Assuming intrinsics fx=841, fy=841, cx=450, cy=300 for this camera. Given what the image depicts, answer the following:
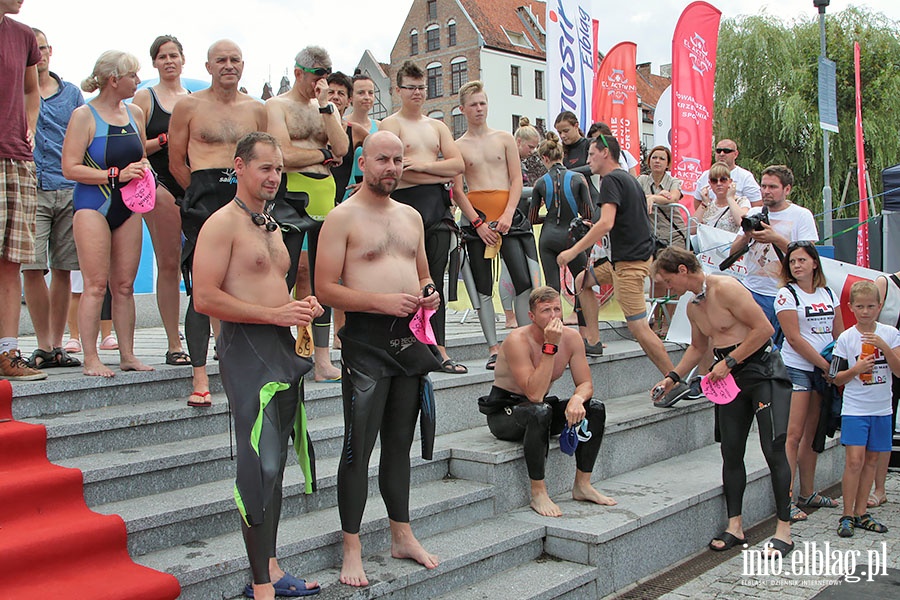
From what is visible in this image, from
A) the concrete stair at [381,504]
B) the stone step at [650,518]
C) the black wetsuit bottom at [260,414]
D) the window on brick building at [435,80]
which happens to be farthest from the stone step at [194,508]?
the window on brick building at [435,80]

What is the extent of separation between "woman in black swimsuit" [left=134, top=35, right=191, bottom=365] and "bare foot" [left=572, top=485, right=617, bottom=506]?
2709 mm

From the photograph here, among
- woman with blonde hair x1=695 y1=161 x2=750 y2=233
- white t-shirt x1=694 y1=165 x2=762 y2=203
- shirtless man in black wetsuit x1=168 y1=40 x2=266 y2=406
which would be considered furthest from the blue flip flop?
white t-shirt x1=694 y1=165 x2=762 y2=203

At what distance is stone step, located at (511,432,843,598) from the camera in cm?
490

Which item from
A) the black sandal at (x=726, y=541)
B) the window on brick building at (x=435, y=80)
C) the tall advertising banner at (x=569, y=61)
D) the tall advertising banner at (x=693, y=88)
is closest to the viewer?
the black sandal at (x=726, y=541)

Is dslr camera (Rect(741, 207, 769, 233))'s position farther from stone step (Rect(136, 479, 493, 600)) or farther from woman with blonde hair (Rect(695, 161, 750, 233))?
stone step (Rect(136, 479, 493, 600))

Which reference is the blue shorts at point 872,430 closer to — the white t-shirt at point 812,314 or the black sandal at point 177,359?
the white t-shirt at point 812,314

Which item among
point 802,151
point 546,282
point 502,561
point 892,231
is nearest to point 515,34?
point 802,151

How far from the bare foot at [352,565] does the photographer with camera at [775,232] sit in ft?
14.7

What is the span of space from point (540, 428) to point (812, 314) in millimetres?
2497

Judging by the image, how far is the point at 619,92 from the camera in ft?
43.0

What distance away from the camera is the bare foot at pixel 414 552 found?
419cm

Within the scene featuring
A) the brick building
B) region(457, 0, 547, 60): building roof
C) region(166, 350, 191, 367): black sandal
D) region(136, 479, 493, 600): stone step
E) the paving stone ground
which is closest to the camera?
region(136, 479, 493, 600): stone step

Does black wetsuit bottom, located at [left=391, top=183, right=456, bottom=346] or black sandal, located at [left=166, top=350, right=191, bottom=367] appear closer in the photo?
black sandal, located at [left=166, top=350, right=191, bottom=367]

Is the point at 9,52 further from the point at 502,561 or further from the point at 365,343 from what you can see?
the point at 502,561
